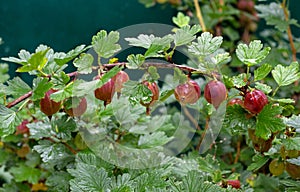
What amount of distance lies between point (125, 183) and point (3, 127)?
Result: 199 mm

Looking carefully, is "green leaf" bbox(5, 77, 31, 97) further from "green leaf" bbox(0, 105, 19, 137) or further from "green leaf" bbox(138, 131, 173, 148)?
"green leaf" bbox(138, 131, 173, 148)

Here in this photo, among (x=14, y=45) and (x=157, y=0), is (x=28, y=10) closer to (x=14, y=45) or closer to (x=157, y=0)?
(x=14, y=45)

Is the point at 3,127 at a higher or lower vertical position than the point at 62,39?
lower

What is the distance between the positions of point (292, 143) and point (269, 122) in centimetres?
5

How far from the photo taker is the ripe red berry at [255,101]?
69cm

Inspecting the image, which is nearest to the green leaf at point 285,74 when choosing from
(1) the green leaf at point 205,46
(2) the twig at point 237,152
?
(1) the green leaf at point 205,46

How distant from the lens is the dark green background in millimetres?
1758

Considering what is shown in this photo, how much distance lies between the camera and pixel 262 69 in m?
0.71

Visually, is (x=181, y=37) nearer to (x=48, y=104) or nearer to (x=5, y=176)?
(x=48, y=104)

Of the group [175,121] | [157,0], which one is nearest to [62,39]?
[157,0]

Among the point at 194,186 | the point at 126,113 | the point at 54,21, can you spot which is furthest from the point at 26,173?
the point at 54,21

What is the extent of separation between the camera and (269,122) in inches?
26.7

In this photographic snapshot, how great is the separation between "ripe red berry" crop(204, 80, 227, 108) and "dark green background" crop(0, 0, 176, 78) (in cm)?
114

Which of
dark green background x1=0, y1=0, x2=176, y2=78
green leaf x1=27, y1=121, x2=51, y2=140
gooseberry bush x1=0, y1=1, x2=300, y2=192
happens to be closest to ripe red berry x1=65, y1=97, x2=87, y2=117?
gooseberry bush x1=0, y1=1, x2=300, y2=192
